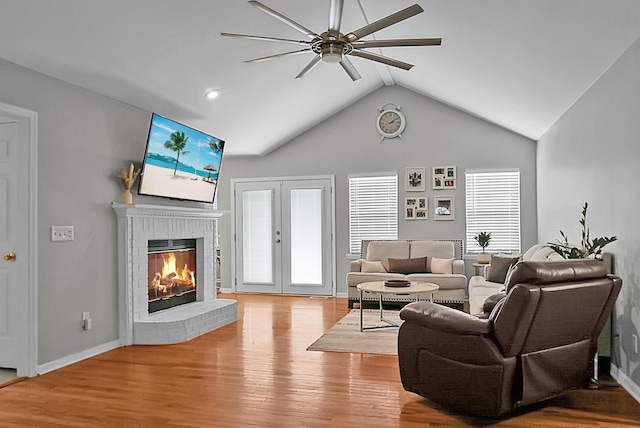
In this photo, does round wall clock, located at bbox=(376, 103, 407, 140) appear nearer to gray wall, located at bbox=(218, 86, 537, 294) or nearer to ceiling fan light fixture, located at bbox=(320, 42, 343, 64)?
gray wall, located at bbox=(218, 86, 537, 294)

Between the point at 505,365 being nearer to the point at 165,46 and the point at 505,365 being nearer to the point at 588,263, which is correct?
the point at 588,263

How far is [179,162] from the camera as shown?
5879 mm

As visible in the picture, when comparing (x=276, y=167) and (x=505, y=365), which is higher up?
(x=276, y=167)

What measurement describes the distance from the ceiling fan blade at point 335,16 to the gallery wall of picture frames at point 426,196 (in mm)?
4672

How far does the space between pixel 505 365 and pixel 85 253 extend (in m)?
3.75

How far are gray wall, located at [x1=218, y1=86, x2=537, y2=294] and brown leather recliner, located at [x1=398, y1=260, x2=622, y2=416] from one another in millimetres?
4599

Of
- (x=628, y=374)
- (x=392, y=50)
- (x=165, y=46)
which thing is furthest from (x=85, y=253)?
(x=628, y=374)

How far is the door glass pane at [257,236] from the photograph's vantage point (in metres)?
8.77

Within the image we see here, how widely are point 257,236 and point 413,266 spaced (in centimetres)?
288

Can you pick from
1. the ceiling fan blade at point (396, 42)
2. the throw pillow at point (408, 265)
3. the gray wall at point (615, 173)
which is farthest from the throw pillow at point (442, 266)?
the ceiling fan blade at point (396, 42)

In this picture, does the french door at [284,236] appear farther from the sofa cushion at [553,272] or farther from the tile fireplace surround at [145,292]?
the sofa cushion at [553,272]

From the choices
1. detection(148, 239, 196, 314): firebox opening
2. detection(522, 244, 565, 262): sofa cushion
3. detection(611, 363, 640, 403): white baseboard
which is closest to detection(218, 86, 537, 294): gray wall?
detection(522, 244, 565, 262): sofa cushion

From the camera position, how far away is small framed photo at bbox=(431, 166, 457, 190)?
310 inches

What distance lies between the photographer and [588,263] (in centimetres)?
318
